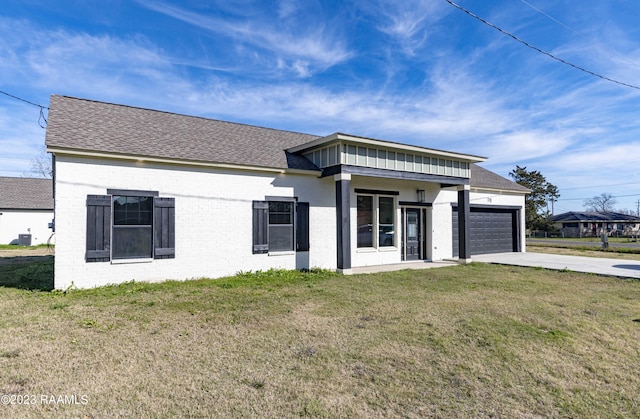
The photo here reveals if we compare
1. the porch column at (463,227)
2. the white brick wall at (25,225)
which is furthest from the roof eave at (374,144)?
the white brick wall at (25,225)

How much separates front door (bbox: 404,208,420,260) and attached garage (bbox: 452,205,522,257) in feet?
11.2

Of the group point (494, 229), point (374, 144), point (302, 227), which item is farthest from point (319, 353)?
point (494, 229)

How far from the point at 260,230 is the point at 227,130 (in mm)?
4190

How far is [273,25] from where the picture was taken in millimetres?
10836

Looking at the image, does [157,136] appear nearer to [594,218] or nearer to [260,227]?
[260,227]

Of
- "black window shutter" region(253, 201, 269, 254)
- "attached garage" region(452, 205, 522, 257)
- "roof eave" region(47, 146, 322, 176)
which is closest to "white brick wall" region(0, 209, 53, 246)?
"roof eave" region(47, 146, 322, 176)

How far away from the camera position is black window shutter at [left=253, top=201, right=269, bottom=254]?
390 inches

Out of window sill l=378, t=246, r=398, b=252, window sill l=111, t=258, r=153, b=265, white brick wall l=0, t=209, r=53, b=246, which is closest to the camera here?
window sill l=111, t=258, r=153, b=265

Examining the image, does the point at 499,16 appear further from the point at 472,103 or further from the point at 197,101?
the point at 197,101

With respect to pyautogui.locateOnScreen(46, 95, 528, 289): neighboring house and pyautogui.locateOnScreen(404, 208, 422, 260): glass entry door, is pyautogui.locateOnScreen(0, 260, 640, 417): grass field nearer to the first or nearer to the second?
pyautogui.locateOnScreen(46, 95, 528, 289): neighboring house

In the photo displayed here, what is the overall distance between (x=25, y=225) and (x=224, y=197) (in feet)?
74.7

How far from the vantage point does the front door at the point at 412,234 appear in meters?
13.1

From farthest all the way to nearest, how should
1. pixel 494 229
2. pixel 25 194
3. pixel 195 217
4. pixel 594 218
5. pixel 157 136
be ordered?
pixel 594 218, pixel 25 194, pixel 494 229, pixel 157 136, pixel 195 217

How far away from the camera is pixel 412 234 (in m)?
13.4
